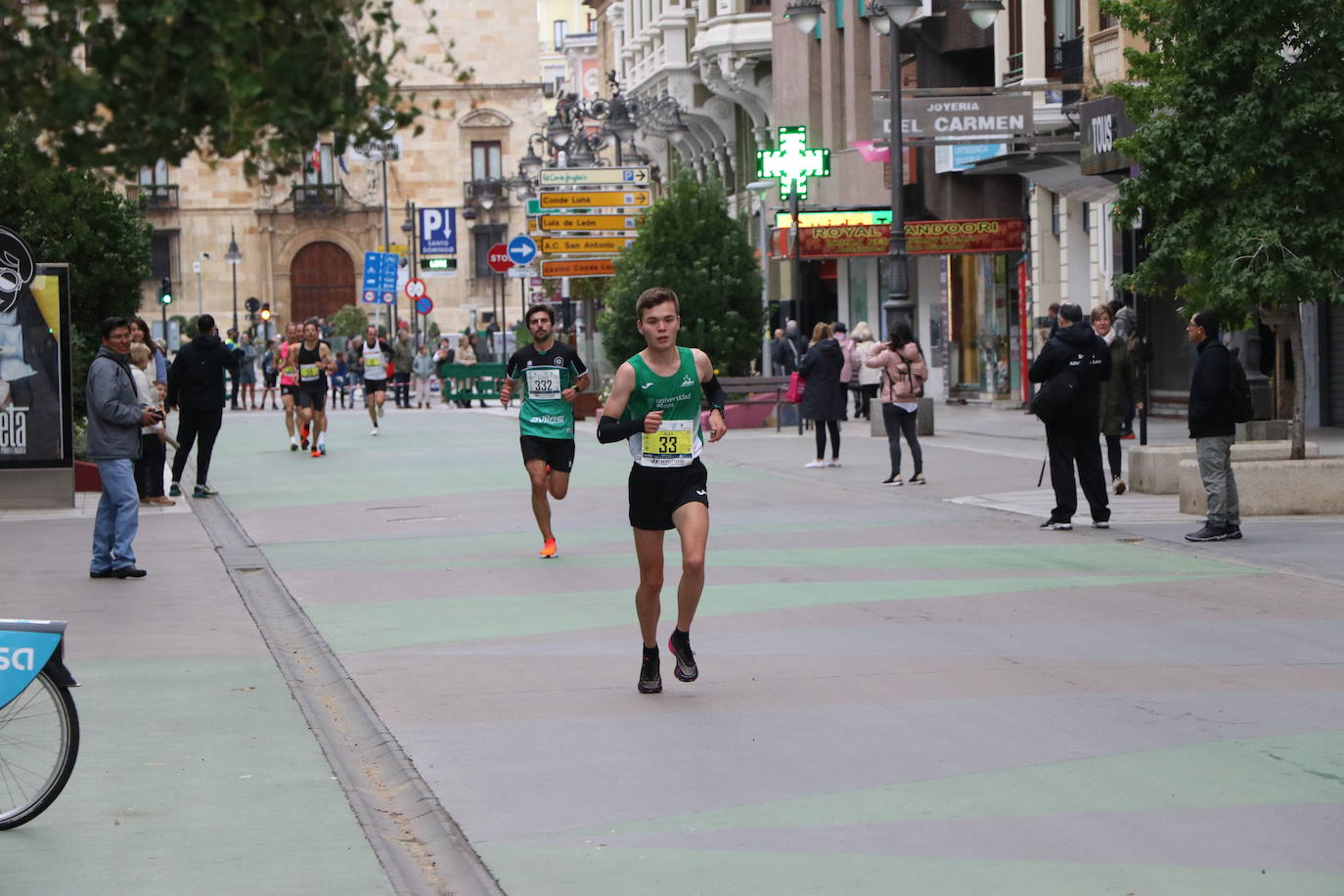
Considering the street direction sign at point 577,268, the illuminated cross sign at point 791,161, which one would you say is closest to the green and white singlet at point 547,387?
the illuminated cross sign at point 791,161

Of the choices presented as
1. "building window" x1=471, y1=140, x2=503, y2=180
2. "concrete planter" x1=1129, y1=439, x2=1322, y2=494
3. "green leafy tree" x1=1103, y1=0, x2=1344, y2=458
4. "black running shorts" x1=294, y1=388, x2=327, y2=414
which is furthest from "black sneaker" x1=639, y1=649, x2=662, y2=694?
"building window" x1=471, y1=140, x2=503, y2=180

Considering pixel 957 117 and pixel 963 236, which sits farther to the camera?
pixel 963 236

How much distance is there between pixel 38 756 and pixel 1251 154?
13.1 metres

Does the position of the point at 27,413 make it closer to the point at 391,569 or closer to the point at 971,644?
the point at 391,569

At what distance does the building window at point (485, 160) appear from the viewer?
9406cm

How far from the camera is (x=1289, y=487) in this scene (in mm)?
17312

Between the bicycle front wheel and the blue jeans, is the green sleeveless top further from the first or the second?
the blue jeans

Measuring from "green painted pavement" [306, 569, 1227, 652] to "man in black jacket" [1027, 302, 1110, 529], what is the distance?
2869 mm

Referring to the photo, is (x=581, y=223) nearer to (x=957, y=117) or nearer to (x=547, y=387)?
(x=957, y=117)

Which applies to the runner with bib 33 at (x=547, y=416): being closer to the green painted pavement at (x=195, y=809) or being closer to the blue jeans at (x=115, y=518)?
the blue jeans at (x=115, y=518)

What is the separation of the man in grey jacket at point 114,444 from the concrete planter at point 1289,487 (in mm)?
8532

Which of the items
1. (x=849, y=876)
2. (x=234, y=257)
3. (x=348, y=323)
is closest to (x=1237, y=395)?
(x=849, y=876)

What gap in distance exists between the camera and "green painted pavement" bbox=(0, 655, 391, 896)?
6.41 meters

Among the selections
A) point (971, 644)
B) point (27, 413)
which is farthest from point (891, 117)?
point (971, 644)
